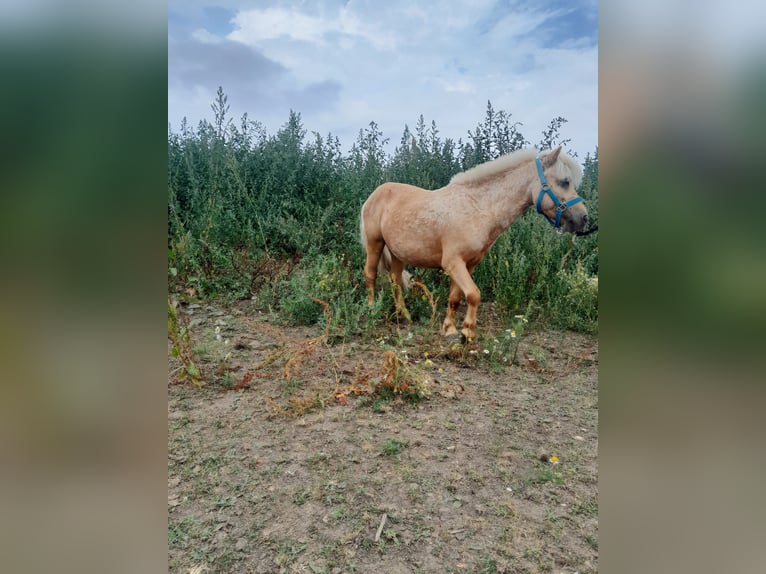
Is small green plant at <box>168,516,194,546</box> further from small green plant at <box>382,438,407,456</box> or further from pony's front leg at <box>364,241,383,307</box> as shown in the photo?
pony's front leg at <box>364,241,383,307</box>

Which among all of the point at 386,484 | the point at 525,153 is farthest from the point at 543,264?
the point at 386,484

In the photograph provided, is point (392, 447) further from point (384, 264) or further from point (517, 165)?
point (384, 264)

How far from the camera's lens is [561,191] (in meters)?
3.14

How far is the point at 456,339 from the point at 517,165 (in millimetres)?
1451

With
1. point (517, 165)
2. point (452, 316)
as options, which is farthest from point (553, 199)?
point (452, 316)

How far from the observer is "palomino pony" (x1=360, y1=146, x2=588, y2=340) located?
3.15m

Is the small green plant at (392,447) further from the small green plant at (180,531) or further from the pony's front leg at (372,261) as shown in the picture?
the pony's front leg at (372,261)

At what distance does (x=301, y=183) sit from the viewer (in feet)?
20.5

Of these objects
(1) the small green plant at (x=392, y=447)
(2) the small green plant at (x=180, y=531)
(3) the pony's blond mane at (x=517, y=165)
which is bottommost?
(2) the small green plant at (x=180, y=531)

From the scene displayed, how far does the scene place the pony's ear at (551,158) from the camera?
310 centimetres

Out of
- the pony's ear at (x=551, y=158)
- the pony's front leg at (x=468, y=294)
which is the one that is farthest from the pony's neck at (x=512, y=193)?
the pony's front leg at (x=468, y=294)
